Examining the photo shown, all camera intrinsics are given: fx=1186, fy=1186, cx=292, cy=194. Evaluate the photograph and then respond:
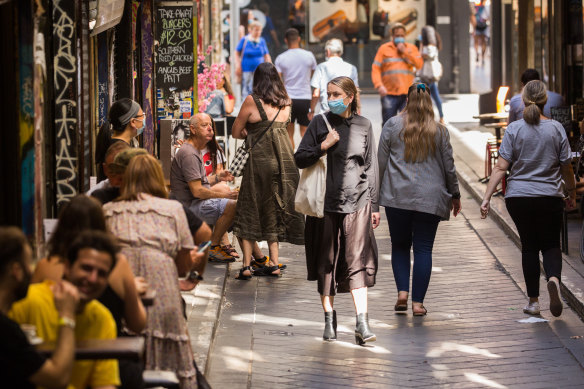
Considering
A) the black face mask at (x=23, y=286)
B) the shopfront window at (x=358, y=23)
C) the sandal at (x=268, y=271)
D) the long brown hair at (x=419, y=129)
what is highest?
the shopfront window at (x=358, y=23)

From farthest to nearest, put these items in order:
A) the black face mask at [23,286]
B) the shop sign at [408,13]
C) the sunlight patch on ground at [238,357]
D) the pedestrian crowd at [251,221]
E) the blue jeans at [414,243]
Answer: the shop sign at [408,13] < the blue jeans at [414,243] < the sunlight patch on ground at [238,357] < the pedestrian crowd at [251,221] < the black face mask at [23,286]

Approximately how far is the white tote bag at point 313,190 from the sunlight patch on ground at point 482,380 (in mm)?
1534

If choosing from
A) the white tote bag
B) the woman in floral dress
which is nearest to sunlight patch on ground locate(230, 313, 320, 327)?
the white tote bag

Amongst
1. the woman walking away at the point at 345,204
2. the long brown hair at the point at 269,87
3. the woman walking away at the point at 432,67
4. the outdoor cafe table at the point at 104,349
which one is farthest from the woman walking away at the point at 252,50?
the outdoor cafe table at the point at 104,349

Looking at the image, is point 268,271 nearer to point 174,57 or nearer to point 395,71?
point 174,57

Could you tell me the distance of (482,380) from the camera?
24.3 feet

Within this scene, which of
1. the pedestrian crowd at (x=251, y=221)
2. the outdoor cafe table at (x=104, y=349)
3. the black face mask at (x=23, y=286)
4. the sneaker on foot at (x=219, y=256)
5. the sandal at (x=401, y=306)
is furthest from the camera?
the sneaker on foot at (x=219, y=256)

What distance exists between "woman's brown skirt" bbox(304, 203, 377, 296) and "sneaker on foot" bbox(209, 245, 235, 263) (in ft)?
9.23

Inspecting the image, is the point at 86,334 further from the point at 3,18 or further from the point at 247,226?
the point at 247,226

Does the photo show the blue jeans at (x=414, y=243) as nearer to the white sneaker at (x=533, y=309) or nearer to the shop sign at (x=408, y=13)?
the white sneaker at (x=533, y=309)

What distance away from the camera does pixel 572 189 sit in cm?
938

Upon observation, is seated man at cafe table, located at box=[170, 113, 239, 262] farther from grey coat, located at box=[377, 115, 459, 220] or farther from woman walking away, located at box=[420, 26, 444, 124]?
woman walking away, located at box=[420, 26, 444, 124]

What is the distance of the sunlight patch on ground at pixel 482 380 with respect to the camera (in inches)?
287

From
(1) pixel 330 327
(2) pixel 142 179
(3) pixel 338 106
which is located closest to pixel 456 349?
(1) pixel 330 327
